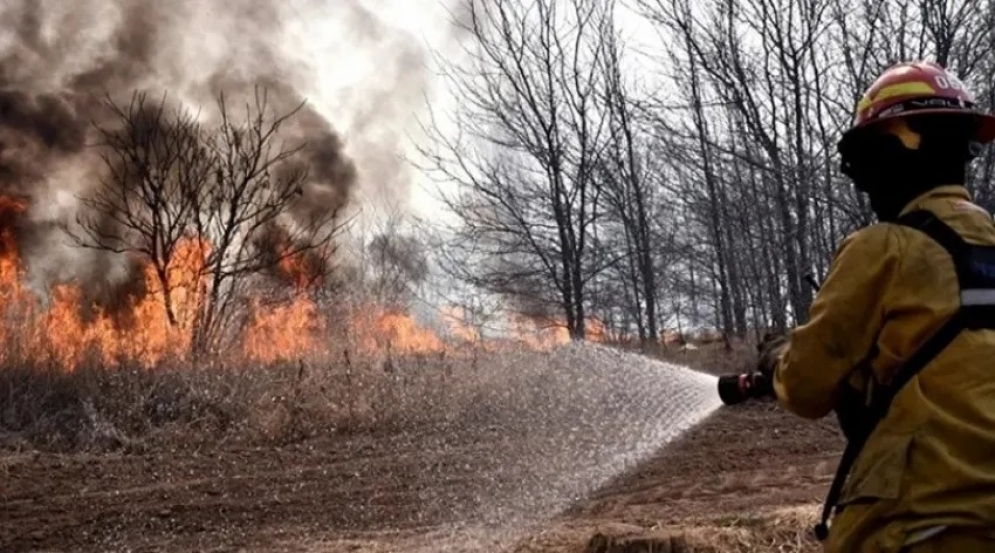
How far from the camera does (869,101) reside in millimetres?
2443

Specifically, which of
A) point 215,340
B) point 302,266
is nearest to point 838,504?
point 215,340

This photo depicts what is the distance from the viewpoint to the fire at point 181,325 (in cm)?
1235

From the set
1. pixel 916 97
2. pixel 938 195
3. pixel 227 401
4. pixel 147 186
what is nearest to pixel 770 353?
pixel 938 195

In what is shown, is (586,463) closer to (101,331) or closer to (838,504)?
(838,504)

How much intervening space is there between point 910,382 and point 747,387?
655 mm

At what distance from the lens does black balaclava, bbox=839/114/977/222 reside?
232 cm

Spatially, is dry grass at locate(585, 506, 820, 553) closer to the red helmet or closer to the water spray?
the water spray

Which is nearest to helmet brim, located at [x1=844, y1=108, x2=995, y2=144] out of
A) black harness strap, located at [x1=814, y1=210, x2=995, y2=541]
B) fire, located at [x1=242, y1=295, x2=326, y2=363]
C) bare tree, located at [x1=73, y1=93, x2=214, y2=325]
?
black harness strap, located at [x1=814, y1=210, x2=995, y2=541]

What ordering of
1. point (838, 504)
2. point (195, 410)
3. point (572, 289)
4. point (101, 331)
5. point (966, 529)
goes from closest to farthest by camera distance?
1. point (966, 529)
2. point (838, 504)
3. point (195, 410)
4. point (101, 331)
5. point (572, 289)

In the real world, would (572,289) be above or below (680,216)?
below

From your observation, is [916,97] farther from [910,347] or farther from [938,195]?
[910,347]

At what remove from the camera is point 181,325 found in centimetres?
1516

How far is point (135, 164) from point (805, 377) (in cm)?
1604

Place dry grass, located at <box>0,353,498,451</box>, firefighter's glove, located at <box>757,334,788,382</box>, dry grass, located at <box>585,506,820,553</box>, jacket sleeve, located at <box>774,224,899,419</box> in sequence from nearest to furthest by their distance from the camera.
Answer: jacket sleeve, located at <box>774,224,899,419</box> → firefighter's glove, located at <box>757,334,788,382</box> → dry grass, located at <box>585,506,820,553</box> → dry grass, located at <box>0,353,498,451</box>
